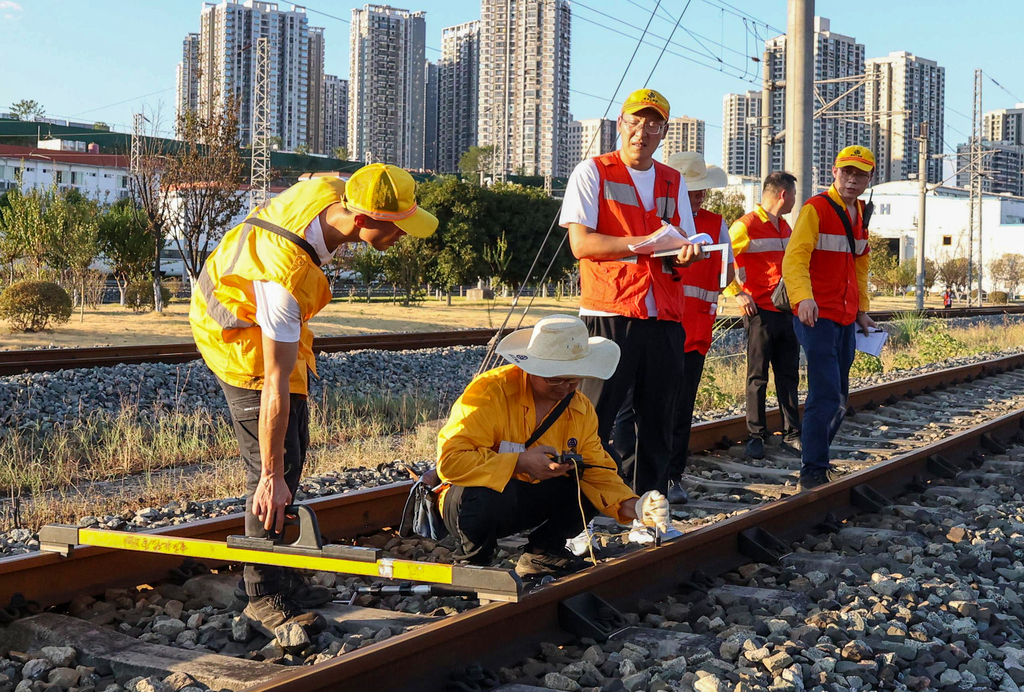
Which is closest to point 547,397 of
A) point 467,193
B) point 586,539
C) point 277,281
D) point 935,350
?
point 586,539

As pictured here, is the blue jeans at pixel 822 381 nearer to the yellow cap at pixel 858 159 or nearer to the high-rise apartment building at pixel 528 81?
the yellow cap at pixel 858 159

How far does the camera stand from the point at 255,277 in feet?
12.5

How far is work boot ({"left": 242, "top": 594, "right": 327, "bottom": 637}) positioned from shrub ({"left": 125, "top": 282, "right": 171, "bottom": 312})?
2442cm

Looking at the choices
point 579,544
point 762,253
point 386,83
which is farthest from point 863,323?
point 386,83

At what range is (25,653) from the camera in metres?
3.93

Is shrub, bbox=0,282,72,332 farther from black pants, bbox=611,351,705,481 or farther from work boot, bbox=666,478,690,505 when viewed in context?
work boot, bbox=666,478,690,505

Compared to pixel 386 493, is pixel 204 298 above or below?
above

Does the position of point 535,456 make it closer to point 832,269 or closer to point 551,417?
point 551,417

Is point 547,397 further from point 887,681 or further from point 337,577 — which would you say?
point 887,681

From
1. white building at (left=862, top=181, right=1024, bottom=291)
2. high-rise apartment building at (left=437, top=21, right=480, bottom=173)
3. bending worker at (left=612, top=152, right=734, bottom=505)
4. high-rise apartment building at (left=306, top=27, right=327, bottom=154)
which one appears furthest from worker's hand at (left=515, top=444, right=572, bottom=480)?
high-rise apartment building at (left=437, top=21, right=480, bottom=173)

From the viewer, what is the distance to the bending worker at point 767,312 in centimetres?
866

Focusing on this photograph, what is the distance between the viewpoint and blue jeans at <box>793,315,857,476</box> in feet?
21.9

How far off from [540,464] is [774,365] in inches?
196

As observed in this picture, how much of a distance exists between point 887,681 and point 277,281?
2527 mm
